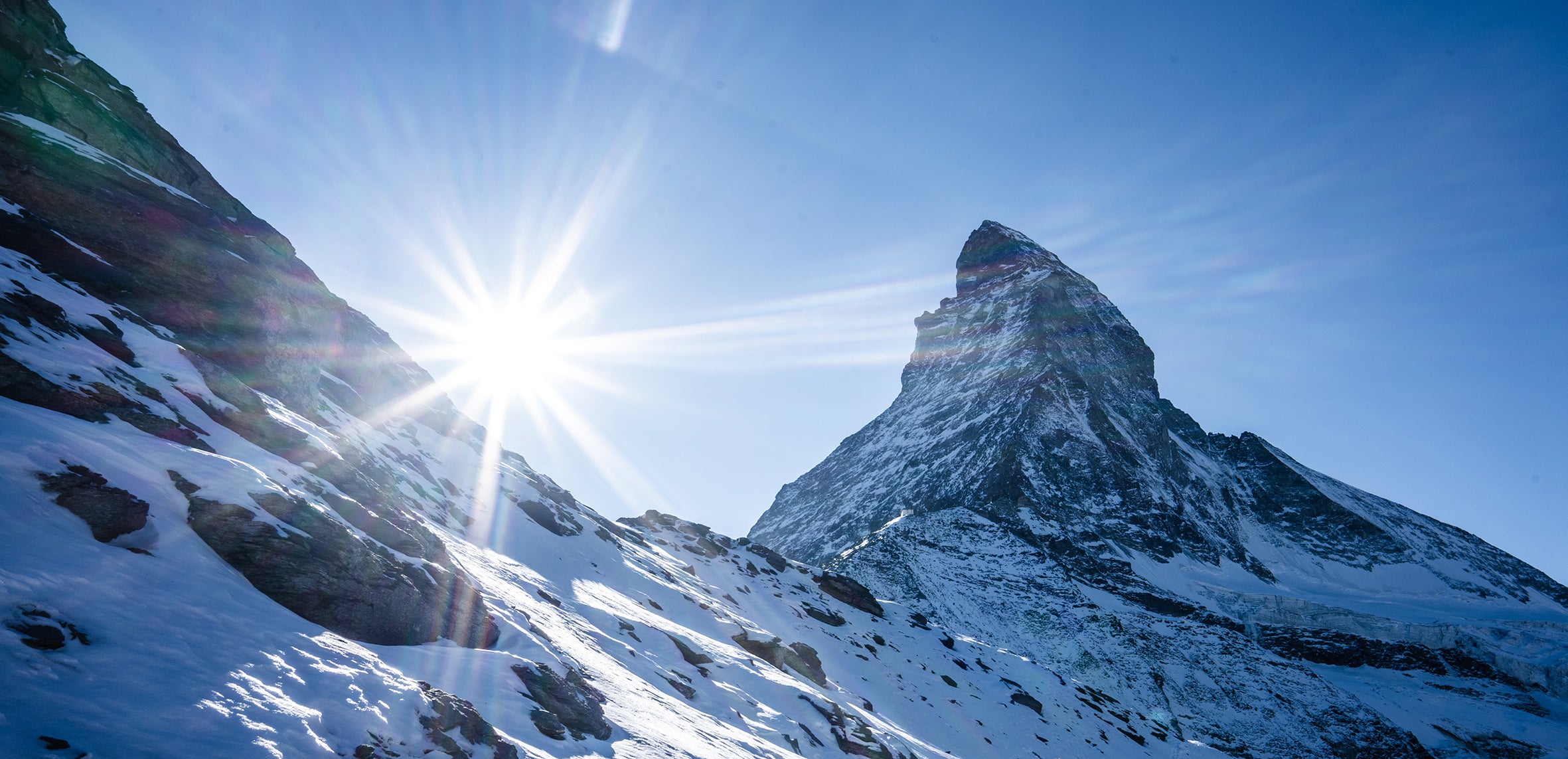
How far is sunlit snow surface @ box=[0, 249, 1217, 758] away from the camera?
6539 millimetres

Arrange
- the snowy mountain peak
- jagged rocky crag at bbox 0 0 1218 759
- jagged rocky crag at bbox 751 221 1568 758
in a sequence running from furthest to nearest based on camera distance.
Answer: the snowy mountain peak, jagged rocky crag at bbox 751 221 1568 758, jagged rocky crag at bbox 0 0 1218 759

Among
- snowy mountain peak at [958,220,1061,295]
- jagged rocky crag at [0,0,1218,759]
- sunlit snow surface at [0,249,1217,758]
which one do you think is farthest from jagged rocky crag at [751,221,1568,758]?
sunlit snow surface at [0,249,1217,758]

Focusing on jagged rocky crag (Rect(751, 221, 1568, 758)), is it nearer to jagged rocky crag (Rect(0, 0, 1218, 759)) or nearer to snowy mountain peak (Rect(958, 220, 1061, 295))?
snowy mountain peak (Rect(958, 220, 1061, 295))

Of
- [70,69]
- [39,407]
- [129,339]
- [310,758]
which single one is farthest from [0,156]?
[310,758]

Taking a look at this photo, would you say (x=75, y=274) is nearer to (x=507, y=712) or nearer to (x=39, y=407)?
(x=39, y=407)

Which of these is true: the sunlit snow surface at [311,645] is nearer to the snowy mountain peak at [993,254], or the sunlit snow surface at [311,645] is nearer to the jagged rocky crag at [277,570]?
the jagged rocky crag at [277,570]

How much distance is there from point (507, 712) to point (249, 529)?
16.1 ft

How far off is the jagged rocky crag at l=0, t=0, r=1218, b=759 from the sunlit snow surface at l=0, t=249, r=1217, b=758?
48 millimetres

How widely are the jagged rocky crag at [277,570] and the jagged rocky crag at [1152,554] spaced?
16827 millimetres

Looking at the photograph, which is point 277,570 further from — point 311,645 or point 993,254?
point 993,254

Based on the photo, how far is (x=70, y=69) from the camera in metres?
26.2

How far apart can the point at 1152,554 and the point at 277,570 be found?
89.1m

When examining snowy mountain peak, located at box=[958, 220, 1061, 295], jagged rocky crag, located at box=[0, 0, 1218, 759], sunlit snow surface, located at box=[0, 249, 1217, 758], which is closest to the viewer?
sunlit snow surface, located at box=[0, 249, 1217, 758]

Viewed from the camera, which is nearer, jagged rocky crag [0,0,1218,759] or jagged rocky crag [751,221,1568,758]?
jagged rocky crag [0,0,1218,759]
